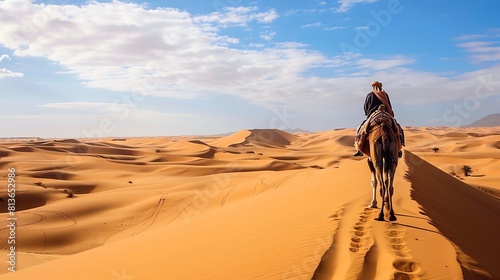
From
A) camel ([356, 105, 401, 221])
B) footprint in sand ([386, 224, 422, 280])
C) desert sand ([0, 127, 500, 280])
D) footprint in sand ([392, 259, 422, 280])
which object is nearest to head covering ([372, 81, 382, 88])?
camel ([356, 105, 401, 221])

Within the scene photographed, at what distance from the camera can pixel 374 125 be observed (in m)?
7.30

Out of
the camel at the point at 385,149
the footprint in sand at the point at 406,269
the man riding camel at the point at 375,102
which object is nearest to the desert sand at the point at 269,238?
the footprint in sand at the point at 406,269

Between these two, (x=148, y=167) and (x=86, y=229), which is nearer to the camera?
(x=86, y=229)

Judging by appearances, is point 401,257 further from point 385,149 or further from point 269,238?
point 385,149

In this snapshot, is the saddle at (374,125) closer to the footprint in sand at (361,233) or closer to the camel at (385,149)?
the camel at (385,149)

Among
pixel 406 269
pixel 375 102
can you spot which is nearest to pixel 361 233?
pixel 406 269

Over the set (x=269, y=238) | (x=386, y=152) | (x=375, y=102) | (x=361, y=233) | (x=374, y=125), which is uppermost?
(x=375, y=102)

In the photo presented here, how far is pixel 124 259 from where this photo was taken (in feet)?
22.6

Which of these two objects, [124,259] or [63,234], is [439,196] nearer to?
[124,259]

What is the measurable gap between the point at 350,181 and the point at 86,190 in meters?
18.5

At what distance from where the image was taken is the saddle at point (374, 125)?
716 cm

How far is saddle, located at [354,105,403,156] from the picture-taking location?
716 cm

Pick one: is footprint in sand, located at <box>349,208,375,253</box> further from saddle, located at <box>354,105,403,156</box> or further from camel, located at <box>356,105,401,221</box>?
saddle, located at <box>354,105,403,156</box>

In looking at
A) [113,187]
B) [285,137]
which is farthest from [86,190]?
[285,137]
